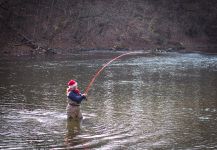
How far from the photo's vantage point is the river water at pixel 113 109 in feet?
43.1

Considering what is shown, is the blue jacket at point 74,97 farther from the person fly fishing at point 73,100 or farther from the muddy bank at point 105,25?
the muddy bank at point 105,25

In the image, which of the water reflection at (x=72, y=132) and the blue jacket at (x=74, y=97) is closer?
the water reflection at (x=72, y=132)

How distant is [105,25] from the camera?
184 ft

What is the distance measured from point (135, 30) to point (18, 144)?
4612cm

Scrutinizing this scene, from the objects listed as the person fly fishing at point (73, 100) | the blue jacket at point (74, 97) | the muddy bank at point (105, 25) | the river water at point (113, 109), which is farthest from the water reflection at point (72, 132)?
the muddy bank at point (105, 25)

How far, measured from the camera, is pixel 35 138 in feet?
43.4

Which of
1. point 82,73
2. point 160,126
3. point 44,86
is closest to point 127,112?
point 160,126

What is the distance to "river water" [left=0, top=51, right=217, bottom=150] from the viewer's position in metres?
13.1

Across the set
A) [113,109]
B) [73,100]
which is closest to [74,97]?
[73,100]

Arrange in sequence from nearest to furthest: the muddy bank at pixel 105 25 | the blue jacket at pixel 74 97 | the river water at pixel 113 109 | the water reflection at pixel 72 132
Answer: the water reflection at pixel 72 132 < the river water at pixel 113 109 < the blue jacket at pixel 74 97 < the muddy bank at pixel 105 25

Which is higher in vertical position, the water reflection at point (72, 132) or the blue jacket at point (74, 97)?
the blue jacket at point (74, 97)

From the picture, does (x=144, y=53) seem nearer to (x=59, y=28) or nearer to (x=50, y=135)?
(x=59, y=28)

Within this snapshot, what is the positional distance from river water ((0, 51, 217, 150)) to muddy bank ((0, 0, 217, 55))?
15852 mm

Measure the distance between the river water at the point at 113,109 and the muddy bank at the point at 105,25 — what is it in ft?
52.0
